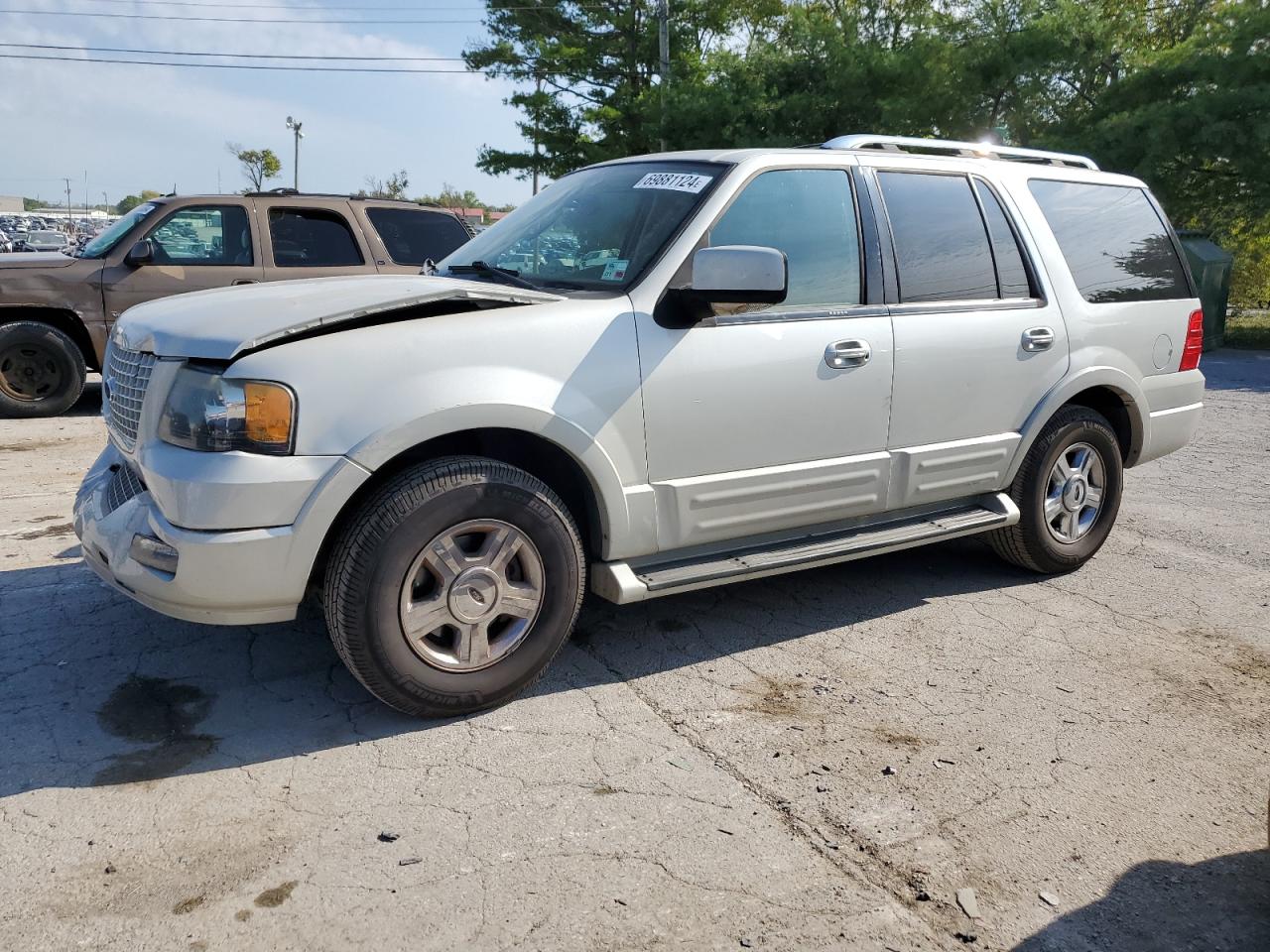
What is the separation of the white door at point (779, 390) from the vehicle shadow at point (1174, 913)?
1.75m

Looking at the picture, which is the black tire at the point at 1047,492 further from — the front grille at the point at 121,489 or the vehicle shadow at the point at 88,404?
the vehicle shadow at the point at 88,404

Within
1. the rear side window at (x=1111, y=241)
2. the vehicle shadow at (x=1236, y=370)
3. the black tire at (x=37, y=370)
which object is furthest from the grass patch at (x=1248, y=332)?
the black tire at (x=37, y=370)

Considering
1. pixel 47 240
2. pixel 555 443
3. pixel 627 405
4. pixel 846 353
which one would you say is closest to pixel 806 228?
pixel 846 353

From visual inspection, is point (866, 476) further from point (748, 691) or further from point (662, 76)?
point (662, 76)

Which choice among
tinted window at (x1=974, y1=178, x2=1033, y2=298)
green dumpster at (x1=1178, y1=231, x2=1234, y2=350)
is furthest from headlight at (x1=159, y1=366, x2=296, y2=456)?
green dumpster at (x1=1178, y1=231, x2=1234, y2=350)

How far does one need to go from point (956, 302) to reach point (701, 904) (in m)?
2.86

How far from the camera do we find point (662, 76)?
2886cm

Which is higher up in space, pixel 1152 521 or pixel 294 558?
pixel 294 558

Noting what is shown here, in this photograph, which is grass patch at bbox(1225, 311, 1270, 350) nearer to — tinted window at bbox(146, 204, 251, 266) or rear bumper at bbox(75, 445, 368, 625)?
tinted window at bbox(146, 204, 251, 266)

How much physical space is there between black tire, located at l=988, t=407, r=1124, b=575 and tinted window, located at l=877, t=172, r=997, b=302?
76cm

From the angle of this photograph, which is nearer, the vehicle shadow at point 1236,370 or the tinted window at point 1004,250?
the tinted window at point 1004,250

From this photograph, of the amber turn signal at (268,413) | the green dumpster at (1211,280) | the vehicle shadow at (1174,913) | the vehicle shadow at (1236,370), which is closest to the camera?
the vehicle shadow at (1174,913)

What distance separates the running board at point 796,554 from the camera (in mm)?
3707

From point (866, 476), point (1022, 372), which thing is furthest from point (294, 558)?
point (1022, 372)
